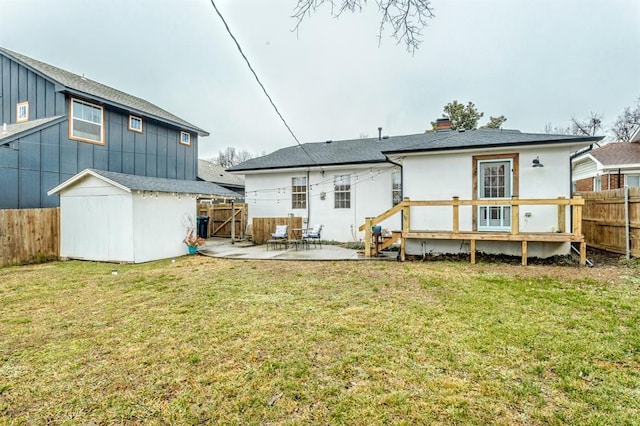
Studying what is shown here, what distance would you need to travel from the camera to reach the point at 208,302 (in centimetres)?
497

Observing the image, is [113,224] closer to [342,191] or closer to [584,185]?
[342,191]

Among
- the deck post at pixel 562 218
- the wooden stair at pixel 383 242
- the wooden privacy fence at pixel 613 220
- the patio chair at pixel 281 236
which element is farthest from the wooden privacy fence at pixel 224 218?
the wooden privacy fence at pixel 613 220

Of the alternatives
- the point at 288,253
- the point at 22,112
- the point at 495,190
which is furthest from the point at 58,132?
the point at 495,190

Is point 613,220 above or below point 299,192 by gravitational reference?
below

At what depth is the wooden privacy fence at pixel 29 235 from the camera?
28.0 ft

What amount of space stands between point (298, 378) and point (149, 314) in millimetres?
2763

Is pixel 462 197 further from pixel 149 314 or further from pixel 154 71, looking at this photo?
pixel 154 71

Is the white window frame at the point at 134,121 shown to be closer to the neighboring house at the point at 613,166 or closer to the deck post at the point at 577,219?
the deck post at the point at 577,219

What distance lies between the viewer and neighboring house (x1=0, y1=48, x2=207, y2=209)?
9766 mm

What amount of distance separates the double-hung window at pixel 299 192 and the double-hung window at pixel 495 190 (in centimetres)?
660

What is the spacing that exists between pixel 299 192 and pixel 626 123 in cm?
3074

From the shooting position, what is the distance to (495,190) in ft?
29.1

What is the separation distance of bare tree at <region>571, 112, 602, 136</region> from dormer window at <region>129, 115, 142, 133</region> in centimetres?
3493

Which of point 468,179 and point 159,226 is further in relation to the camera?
point 159,226
